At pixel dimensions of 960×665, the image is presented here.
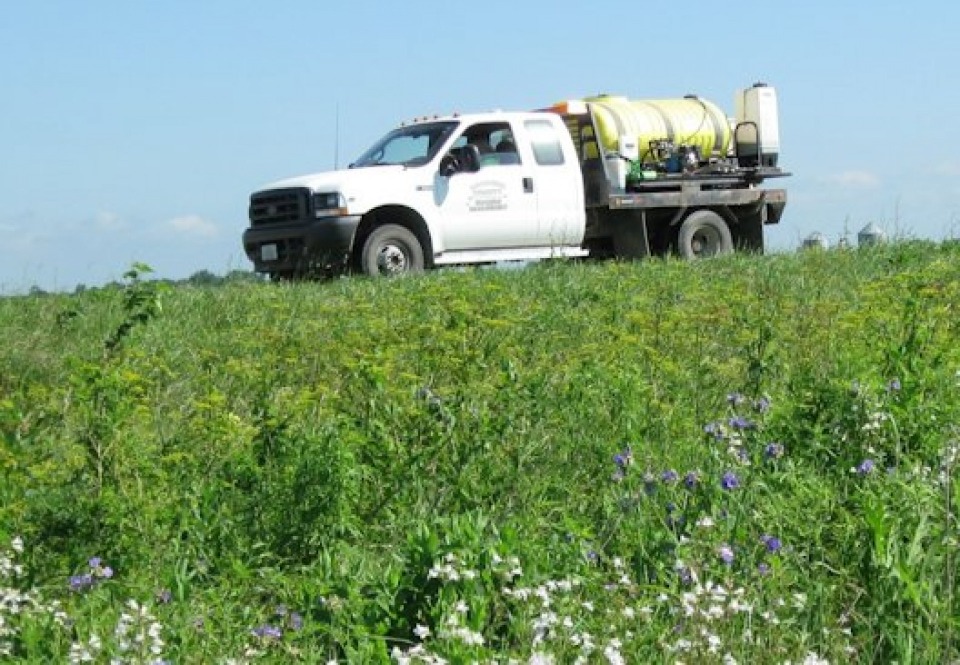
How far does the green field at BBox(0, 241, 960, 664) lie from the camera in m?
4.64

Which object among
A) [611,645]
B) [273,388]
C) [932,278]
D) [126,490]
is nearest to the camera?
[611,645]

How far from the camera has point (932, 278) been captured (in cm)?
1152

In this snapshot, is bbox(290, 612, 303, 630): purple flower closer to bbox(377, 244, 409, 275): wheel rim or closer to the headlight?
bbox(377, 244, 409, 275): wheel rim

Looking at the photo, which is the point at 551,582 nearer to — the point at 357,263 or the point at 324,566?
the point at 324,566

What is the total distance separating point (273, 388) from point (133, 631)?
14.3 feet

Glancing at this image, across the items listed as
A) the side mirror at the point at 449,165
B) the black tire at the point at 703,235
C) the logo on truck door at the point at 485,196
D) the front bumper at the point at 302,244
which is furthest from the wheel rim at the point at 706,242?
the front bumper at the point at 302,244

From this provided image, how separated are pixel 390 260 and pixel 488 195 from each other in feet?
5.16

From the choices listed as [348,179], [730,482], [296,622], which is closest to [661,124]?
[348,179]

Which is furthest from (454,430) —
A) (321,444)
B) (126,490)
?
(126,490)

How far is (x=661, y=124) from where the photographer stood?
23.9m

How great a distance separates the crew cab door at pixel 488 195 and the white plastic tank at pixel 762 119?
5438 mm

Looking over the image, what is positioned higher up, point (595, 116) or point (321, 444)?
point (595, 116)

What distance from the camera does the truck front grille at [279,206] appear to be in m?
20.8

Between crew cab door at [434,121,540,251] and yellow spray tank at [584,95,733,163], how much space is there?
6.76 feet
